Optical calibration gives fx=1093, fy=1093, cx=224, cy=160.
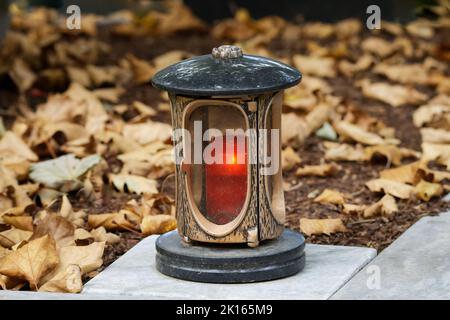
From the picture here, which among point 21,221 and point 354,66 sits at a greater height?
point 21,221

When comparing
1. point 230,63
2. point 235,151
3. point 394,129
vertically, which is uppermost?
point 230,63

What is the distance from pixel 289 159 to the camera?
496cm

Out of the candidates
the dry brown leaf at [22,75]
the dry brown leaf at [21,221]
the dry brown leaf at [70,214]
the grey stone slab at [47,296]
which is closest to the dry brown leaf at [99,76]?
the dry brown leaf at [22,75]

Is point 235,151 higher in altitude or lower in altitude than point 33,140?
higher

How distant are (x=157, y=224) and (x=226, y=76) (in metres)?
0.89

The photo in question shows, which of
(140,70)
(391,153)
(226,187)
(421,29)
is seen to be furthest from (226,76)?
(421,29)

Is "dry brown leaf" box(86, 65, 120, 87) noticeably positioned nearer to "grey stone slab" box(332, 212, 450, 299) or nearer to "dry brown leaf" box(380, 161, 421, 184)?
"dry brown leaf" box(380, 161, 421, 184)

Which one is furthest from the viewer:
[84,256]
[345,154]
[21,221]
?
[345,154]

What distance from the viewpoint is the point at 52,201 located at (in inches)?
173

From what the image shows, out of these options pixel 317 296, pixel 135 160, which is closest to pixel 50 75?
pixel 135 160

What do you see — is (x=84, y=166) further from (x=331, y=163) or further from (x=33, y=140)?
(x=331, y=163)

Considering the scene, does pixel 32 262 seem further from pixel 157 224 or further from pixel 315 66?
pixel 315 66

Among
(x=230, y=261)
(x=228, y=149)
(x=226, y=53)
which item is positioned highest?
(x=226, y=53)

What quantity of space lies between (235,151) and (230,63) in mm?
282
